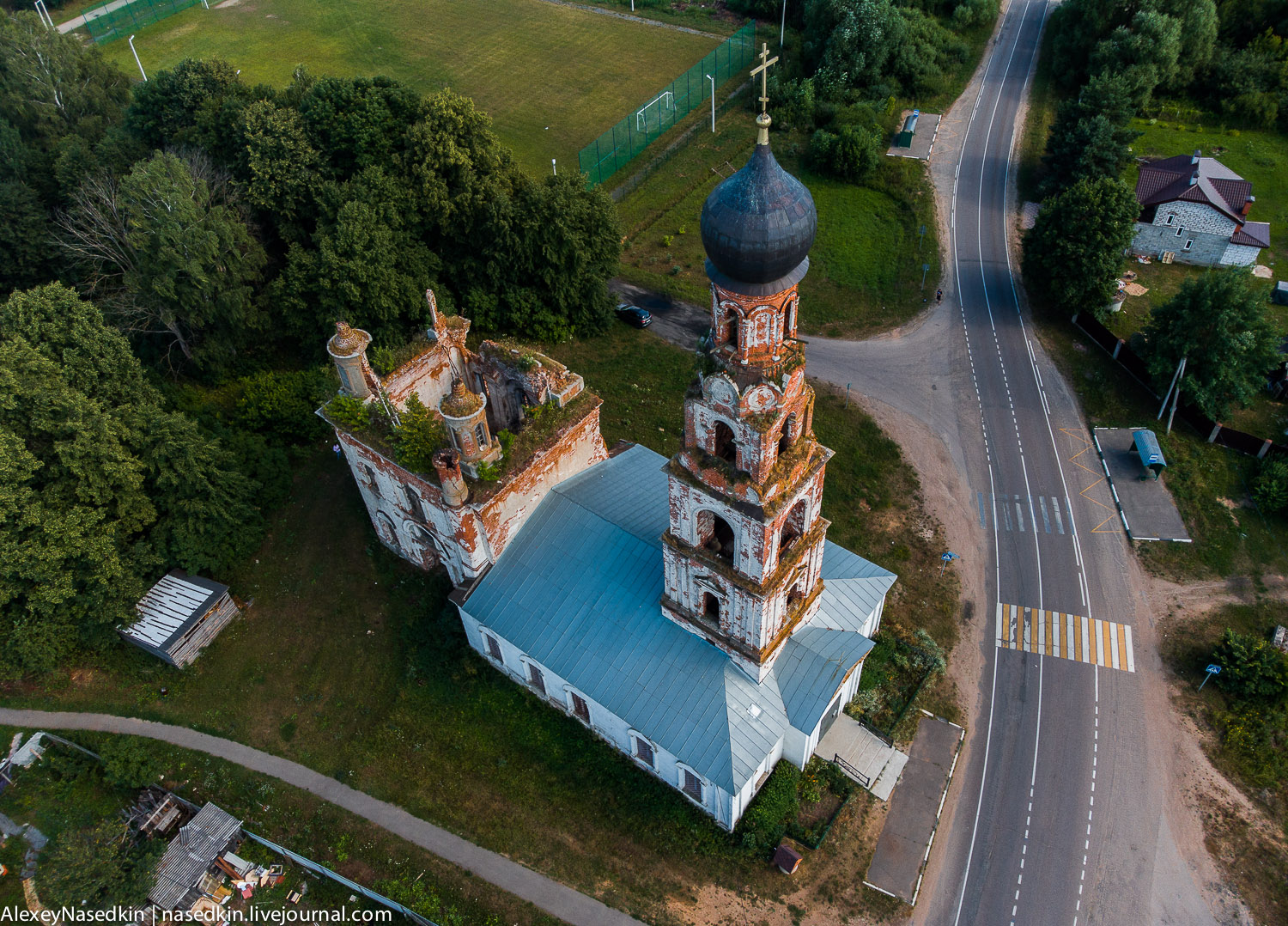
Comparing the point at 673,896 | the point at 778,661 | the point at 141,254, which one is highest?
Answer: the point at 141,254

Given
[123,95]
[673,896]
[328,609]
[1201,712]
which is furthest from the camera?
[123,95]

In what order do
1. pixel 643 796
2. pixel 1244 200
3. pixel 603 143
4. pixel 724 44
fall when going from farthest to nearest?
pixel 724 44, pixel 603 143, pixel 1244 200, pixel 643 796

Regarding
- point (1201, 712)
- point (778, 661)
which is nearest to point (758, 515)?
point (778, 661)

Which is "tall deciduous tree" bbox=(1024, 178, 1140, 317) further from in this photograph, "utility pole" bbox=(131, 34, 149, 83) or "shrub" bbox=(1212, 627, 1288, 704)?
"utility pole" bbox=(131, 34, 149, 83)

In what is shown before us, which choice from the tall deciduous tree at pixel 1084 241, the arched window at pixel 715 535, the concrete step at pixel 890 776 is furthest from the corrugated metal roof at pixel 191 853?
the tall deciduous tree at pixel 1084 241

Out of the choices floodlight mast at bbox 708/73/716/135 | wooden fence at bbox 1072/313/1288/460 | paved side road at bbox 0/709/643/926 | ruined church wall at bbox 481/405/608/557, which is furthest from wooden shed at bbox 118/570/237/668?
floodlight mast at bbox 708/73/716/135

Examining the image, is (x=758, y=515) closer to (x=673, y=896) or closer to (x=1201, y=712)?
(x=673, y=896)
